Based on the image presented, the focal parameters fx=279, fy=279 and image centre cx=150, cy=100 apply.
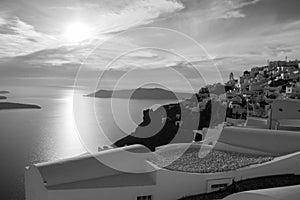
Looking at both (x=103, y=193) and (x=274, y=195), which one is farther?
(x=103, y=193)

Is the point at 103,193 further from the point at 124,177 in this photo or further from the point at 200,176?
the point at 200,176

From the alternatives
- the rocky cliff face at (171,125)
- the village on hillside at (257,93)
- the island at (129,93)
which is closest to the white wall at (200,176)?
the island at (129,93)

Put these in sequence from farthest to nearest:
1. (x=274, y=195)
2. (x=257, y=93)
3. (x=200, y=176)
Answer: (x=257, y=93)
(x=200, y=176)
(x=274, y=195)

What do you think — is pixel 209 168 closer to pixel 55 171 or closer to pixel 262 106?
pixel 55 171

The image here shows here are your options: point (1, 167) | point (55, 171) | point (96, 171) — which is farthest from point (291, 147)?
point (1, 167)

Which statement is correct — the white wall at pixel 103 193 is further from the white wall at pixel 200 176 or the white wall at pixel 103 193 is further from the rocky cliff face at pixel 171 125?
the rocky cliff face at pixel 171 125

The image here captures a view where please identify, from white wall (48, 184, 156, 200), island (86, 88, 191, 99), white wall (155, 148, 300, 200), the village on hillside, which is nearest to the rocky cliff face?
the village on hillside

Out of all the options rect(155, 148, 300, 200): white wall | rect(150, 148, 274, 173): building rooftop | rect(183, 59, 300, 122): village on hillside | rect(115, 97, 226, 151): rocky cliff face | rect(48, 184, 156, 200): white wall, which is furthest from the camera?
rect(183, 59, 300, 122): village on hillside

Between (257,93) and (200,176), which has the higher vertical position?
(257,93)

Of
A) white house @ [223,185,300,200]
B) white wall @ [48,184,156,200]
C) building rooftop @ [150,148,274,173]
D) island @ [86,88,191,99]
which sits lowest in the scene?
white wall @ [48,184,156,200]

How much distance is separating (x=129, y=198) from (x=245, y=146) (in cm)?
371

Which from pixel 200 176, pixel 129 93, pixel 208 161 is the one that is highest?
pixel 129 93

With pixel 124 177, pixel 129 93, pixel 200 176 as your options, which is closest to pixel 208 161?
pixel 200 176

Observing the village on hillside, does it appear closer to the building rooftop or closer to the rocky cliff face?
the rocky cliff face
